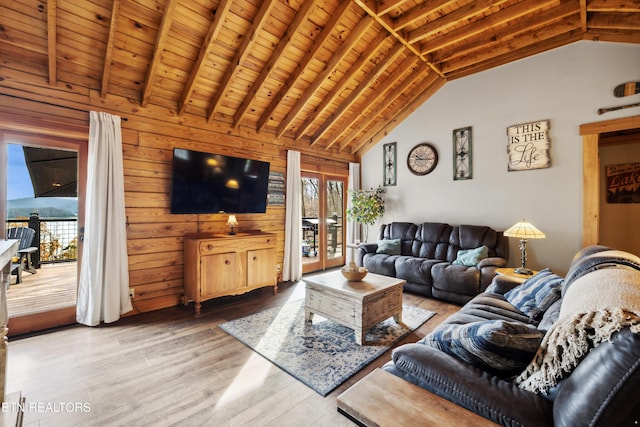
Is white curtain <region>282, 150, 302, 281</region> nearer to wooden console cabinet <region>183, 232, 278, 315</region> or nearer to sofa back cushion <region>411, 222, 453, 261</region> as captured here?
wooden console cabinet <region>183, 232, 278, 315</region>


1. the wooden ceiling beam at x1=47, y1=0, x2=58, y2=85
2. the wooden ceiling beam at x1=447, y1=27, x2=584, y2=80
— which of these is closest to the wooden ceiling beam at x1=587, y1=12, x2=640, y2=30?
the wooden ceiling beam at x1=447, y1=27, x2=584, y2=80

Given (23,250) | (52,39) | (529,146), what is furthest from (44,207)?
(529,146)

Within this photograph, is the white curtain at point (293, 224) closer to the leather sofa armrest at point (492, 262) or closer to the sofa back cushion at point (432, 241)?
the sofa back cushion at point (432, 241)

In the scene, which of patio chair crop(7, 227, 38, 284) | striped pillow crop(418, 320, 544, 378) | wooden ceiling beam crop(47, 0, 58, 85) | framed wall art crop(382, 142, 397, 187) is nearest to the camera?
striped pillow crop(418, 320, 544, 378)

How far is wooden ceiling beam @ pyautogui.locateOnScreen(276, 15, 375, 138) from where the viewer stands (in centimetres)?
329

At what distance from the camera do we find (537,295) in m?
2.20

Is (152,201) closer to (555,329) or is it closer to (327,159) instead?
(327,159)

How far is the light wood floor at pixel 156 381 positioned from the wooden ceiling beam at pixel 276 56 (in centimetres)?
280

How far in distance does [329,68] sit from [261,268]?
111 inches

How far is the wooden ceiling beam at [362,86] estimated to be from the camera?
3.88 m

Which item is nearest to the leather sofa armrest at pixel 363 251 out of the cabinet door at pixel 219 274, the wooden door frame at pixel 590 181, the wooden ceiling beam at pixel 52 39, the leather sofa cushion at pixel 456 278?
the leather sofa cushion at pixel 456 278

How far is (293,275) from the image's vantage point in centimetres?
479

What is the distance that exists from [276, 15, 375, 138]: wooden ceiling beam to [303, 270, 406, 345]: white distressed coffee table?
2.54 m

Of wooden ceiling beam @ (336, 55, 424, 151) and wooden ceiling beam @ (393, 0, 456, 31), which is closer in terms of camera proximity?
wooden ceiling beam @ (393, 0, 456, 31)
